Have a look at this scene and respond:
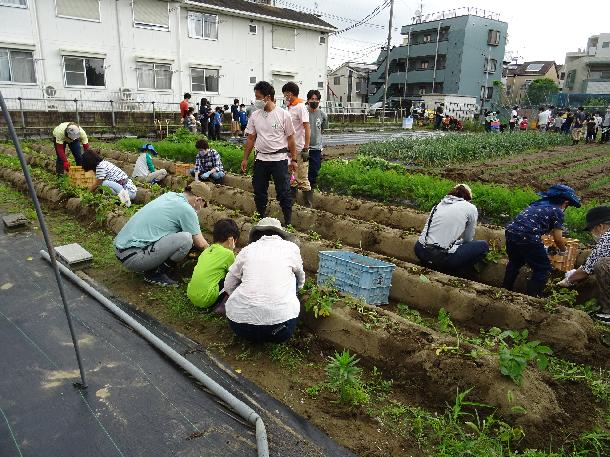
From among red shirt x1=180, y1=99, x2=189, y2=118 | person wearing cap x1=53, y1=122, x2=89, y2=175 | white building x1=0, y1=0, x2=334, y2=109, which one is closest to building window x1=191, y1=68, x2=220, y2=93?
white building x1=0, y1=0, x2=334, y2=109

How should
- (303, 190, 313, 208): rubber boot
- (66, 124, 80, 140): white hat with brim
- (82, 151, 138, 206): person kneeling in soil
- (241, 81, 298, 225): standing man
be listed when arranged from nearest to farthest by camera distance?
(241, 81, 298, 225): standing man < (82, 151, 138, 206): person kneeling in soil < (303, 190, 313, 208): rubber boot < (66, 124, 80, 140): white hat with brim

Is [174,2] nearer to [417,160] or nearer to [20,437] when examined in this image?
[417,160]

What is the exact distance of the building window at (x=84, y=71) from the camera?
63.1ft

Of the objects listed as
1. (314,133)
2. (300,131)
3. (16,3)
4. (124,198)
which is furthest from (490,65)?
(124,198)

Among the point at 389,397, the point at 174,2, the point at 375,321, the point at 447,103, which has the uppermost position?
the point at 174,2

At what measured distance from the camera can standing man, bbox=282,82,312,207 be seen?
6352mm

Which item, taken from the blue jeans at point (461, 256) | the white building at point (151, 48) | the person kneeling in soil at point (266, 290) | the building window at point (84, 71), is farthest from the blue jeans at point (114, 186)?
the building window at point (84, 71)

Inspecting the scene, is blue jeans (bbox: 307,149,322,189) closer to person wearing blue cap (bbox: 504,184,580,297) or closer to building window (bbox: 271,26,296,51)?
person wearing blue cap (bbox: 504,184,580,297)

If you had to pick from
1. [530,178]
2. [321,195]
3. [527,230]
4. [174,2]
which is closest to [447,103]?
[174,2]

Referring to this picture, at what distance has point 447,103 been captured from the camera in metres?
35.7

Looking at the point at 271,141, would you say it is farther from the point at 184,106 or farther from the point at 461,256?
the point at 184,106

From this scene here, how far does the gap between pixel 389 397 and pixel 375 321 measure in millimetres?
651

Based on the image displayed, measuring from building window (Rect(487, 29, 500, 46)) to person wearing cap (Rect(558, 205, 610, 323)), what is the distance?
43215 mm

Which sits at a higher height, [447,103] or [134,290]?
[447,103]
